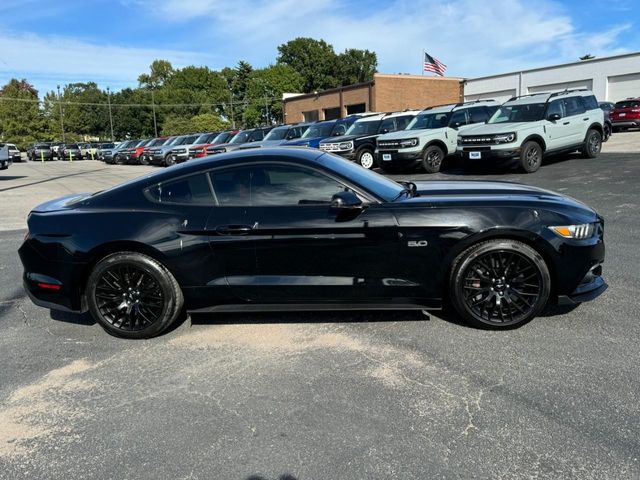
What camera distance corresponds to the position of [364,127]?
18547 mm

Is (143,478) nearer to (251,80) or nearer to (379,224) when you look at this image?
(379,224)

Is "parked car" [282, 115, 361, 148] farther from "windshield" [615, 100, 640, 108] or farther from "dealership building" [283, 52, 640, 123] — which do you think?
→ "dealership building" [283, 52, 640, 123]

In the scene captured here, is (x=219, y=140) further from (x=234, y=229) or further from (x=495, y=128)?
(x=234, y=229)

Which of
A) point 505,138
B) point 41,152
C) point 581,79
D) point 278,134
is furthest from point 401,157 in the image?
point 41,152

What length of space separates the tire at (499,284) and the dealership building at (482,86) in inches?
1465

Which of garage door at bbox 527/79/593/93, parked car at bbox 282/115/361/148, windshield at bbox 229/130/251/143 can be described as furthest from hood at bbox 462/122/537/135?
garage door at bbox 527/79/593/93

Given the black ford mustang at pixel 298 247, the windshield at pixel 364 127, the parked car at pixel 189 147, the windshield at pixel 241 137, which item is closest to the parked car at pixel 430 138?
the windshield at pixel 364 127

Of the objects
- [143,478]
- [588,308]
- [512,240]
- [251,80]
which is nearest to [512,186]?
[512,240]

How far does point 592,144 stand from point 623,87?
24810 millimetres

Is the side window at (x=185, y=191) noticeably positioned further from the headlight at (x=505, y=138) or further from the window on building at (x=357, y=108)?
the window on building at (x=357, y=108)

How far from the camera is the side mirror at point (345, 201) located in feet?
13.1

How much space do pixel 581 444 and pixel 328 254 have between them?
2.11 metres

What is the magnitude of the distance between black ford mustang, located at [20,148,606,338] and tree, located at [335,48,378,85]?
103 m

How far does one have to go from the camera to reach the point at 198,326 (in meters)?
4.57
